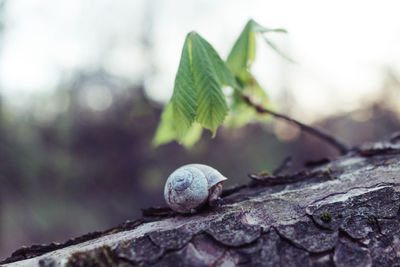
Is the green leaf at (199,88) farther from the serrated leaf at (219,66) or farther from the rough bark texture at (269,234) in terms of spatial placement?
the rough bark texture at (269,234)

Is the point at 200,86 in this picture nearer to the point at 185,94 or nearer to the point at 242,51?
the point at 185,94

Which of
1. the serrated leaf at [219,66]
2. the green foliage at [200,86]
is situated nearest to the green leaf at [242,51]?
the green foliage at [200,86]

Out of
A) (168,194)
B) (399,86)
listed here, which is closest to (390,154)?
(168,194)

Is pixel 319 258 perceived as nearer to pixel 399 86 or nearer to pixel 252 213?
pixel 252 213

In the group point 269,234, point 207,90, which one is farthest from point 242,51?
point 269,234

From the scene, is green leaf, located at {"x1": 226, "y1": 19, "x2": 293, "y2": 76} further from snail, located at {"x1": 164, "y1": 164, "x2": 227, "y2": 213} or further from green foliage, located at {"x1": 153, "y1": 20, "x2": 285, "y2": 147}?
snail, located at {"x1": 164, "y1": 164, "x2": 227, "y2": 213}
